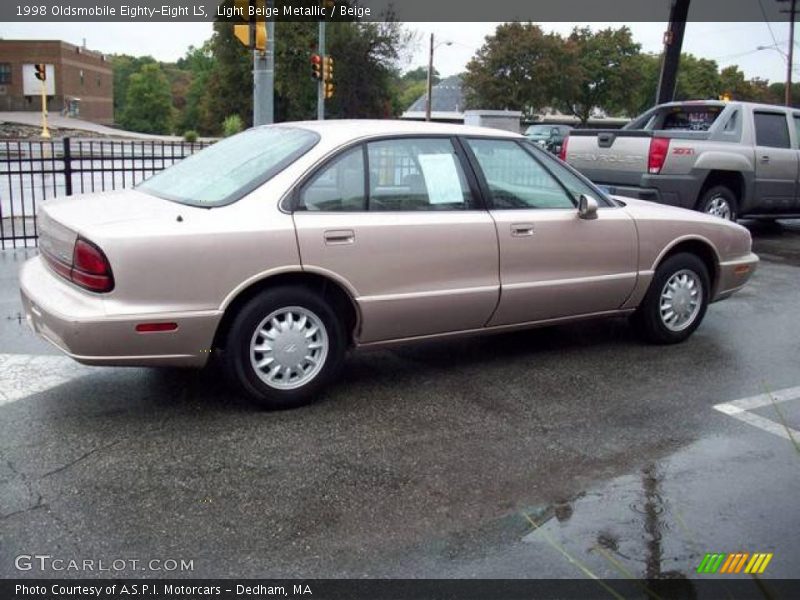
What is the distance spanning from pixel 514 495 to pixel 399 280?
1.57 meters

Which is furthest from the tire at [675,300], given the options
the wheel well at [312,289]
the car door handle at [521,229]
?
the wheel well at [312,289]

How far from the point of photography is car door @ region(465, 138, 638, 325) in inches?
203

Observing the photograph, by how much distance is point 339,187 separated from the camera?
15.2ft

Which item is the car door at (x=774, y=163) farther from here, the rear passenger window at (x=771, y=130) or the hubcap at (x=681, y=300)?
the hubcap at (x=681, y=300)

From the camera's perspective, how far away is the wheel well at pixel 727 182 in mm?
10781

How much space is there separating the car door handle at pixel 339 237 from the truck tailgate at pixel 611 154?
682cm

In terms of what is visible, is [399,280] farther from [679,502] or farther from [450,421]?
[679,502]

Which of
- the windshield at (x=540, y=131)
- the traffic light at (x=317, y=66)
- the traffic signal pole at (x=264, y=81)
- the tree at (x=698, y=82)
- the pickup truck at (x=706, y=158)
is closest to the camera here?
the pickup truck at (x=706, y=158)

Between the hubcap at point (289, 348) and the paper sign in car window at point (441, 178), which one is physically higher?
the paper sign in car window at point (441, 178)

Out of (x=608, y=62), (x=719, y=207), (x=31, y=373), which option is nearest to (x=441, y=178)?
(x=31, y=373)

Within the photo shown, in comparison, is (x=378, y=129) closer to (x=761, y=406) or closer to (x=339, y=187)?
(x=339, y=187)

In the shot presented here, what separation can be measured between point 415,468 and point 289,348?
3.40ft

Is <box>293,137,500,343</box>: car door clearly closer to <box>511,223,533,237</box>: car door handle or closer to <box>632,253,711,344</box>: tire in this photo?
<box>511,223,533,237</box>: car door handle

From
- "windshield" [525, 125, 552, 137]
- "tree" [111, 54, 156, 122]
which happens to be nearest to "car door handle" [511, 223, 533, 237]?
"windshield" [525, 125, 552, 137]
